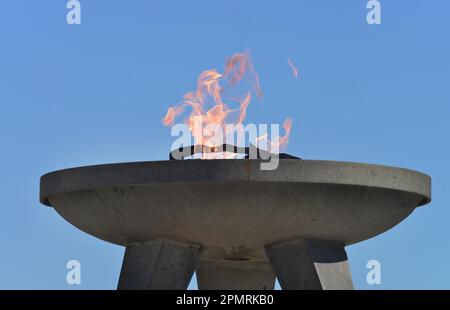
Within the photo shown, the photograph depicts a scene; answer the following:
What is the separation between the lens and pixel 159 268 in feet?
71.9

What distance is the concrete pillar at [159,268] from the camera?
2194 centimetres

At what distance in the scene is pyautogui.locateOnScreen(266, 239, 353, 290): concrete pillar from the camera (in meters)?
21.8

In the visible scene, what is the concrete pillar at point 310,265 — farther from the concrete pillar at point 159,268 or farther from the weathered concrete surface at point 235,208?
the concrete pillar at point 159,268

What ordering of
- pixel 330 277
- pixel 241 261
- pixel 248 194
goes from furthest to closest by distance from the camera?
pixel 241 261
pixel 330 277
pixel 248 194

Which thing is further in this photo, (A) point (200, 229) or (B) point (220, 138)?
(B) point (220, 138)

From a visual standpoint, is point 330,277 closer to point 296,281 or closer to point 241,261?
point 296,281

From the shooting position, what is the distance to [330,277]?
21.9 meters

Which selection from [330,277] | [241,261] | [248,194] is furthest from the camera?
[241,261]

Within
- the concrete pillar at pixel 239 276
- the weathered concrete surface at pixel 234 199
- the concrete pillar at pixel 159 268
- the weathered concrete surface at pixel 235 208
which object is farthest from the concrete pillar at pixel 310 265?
the concrete pillar at pixel 239 276

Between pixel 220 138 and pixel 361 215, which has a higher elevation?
pixel 220 138

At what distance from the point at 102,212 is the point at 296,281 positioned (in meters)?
3.21

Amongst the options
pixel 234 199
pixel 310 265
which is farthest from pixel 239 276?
pixel 234 199
